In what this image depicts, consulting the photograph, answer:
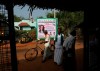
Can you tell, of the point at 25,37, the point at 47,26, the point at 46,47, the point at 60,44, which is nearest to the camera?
the point at 60,44

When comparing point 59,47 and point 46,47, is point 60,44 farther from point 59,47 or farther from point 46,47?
point 46,47

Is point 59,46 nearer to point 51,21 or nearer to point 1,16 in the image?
point 1,16

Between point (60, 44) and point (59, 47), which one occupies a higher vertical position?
point (60, 44)

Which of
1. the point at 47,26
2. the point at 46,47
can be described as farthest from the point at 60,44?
the point at 47,26

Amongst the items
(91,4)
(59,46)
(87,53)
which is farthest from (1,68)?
(59,46)

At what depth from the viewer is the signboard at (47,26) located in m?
21.3

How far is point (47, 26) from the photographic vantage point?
21609 mm

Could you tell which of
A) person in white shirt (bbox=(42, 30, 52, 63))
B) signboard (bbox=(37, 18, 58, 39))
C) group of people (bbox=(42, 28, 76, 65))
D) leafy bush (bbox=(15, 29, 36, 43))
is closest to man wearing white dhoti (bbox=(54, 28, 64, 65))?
group of people (bbox=(42, 28, 76, 65))

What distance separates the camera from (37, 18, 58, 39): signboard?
21281 mm

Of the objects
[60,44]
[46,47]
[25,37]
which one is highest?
[25,37]

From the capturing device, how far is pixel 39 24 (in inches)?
865

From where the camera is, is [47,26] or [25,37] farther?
[25,37]

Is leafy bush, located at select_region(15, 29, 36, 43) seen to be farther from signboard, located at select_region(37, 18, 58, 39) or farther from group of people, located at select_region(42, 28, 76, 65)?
group of people, located at select_region(42, 28, 76, 65)

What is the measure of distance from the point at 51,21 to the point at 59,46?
30.1ft
